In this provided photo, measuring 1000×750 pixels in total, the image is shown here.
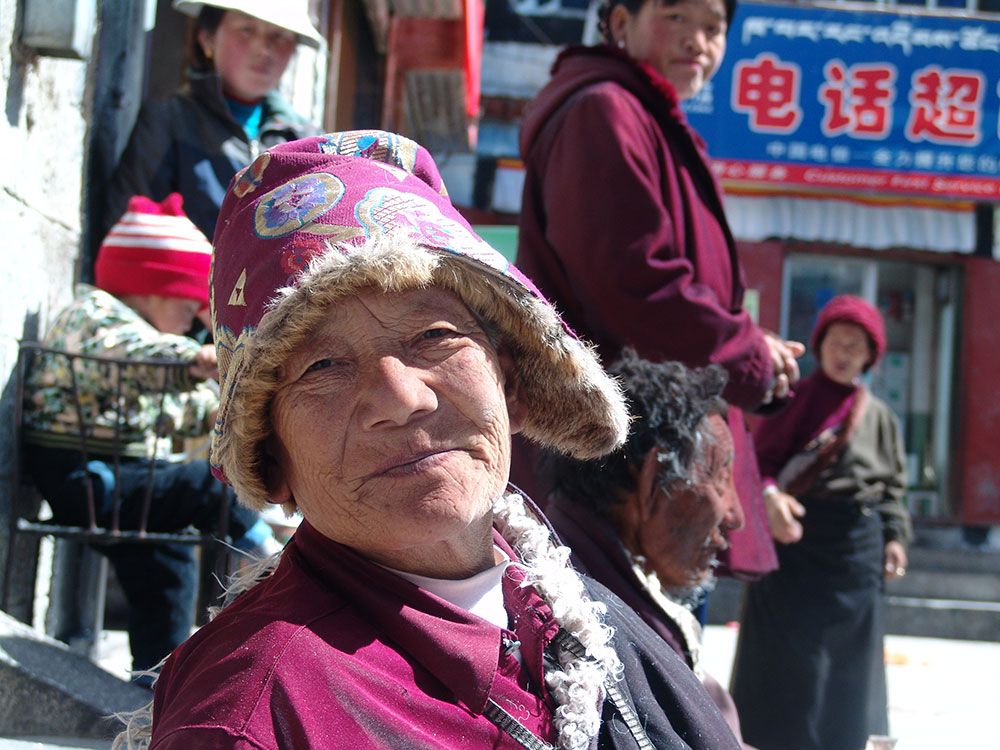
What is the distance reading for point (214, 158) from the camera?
376cm

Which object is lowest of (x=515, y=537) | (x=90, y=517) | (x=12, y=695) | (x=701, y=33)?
(x=12, y=695)

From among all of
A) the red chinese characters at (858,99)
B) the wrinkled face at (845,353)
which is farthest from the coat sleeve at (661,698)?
the red chinese characters at (858,99)

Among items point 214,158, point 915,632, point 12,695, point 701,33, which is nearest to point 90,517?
point 12,695

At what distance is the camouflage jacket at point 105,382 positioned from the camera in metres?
3.11

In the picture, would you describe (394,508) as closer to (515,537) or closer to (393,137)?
(515,537)

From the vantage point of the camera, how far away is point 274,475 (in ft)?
5.23

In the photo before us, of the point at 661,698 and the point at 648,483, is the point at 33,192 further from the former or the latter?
the point at 661,698

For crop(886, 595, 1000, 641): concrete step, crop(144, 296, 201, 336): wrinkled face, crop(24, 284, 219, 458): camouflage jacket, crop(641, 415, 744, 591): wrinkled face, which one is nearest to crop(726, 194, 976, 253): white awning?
crop(886, 595, 1000, 641): concrete step

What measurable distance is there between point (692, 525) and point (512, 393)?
83 cm

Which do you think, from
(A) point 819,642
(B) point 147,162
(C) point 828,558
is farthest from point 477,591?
(C) point 828,558

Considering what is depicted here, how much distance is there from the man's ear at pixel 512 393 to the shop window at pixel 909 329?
9.71 metres

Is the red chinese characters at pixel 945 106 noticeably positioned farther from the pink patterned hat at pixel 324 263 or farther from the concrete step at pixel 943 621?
the pink patterned hat at pixel 324 263

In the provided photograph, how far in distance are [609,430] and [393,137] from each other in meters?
0.53

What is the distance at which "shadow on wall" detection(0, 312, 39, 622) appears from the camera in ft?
10.4
